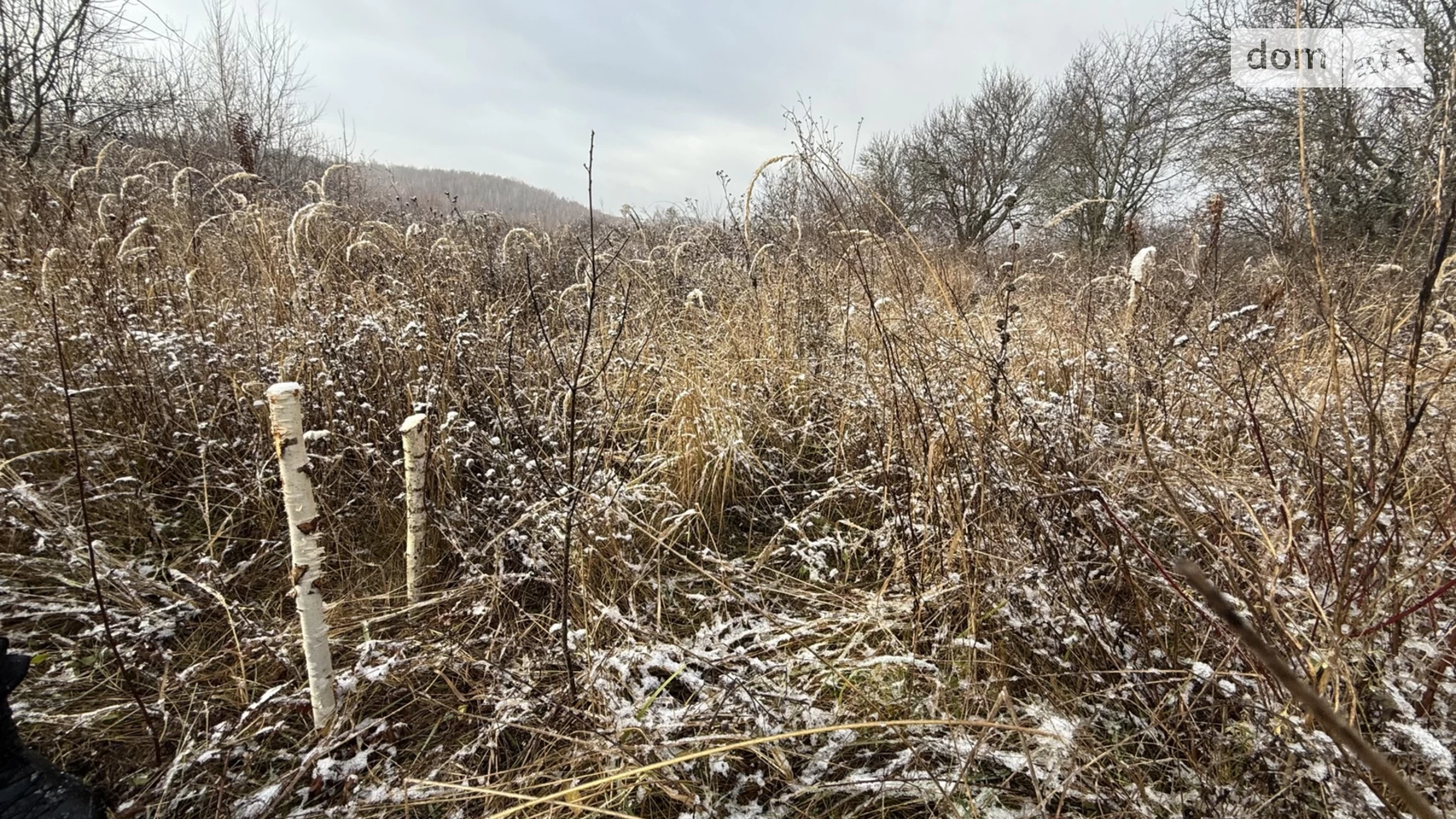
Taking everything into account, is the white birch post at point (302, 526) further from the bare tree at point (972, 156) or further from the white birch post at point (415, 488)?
the bare tree at point (972, 156)

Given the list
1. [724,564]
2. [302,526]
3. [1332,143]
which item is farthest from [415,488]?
[1332,143]

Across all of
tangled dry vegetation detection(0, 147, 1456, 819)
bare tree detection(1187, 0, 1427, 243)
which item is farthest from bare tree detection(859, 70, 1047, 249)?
tangled dry vegetation detection(0, 147, 1456, 819)

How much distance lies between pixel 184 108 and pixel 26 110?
4.27 meters

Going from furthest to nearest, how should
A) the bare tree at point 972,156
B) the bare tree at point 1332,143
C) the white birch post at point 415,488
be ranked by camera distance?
1. the bare tree at point 972,156
2. the bare tree at point 1332,143
3. the white birch post at point 415,488

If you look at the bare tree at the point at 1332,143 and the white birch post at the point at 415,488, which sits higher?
the bare tree at the point at 1332,143

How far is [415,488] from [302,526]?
0.33 meters

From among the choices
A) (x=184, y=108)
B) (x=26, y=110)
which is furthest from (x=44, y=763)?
(x=184, y=108)

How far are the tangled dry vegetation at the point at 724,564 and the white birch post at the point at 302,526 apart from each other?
0.11 metres

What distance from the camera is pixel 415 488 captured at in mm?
1502

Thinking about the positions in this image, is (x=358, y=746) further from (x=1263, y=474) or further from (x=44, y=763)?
(x=1263, y=474)

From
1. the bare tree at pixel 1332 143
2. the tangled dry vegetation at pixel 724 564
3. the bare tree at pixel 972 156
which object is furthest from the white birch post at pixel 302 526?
the bare tree at pixel 972 156

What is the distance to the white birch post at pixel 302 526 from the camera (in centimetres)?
113

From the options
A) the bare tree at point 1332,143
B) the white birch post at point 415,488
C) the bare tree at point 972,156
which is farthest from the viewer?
the bare tree at point 972,156

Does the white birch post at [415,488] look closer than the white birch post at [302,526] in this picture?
No
